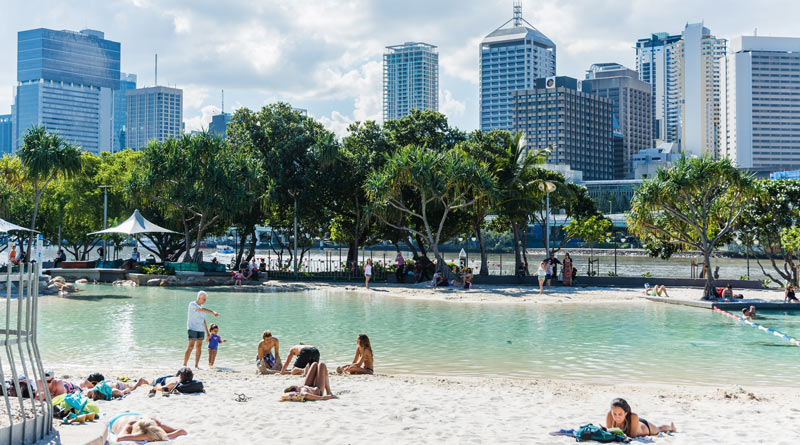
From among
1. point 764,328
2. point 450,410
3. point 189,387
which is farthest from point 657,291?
point 189,387

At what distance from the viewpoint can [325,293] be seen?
35250mm

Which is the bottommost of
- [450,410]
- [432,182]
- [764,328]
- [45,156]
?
[450,410]

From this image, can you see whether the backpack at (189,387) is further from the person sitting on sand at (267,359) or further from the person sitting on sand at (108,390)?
the person sitting on sand at (267,359)

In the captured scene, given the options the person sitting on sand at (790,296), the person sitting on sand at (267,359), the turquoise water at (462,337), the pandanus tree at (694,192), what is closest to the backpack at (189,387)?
the person sitting on sand at (267,359)

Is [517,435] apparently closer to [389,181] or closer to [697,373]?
[697,373]

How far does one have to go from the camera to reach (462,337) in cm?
2058

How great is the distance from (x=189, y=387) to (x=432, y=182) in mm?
26602

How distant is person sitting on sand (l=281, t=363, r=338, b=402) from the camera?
11711mm

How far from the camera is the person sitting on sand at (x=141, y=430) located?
9.15 meters

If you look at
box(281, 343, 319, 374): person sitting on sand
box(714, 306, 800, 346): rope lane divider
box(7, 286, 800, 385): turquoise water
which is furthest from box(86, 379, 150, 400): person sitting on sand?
box(714, 306, 800, 346): rope lane divider

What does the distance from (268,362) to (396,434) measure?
18.1 ft

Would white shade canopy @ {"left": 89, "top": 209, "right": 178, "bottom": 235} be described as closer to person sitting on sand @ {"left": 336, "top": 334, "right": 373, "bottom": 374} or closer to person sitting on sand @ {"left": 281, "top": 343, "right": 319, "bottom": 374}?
person sitting on sand @ {"left": 281, "top": 343, "right": 319, "bottom": 374}

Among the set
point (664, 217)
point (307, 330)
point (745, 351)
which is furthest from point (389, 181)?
point (745, 351)

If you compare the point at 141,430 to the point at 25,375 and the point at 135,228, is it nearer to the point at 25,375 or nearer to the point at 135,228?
the point at 25,375
